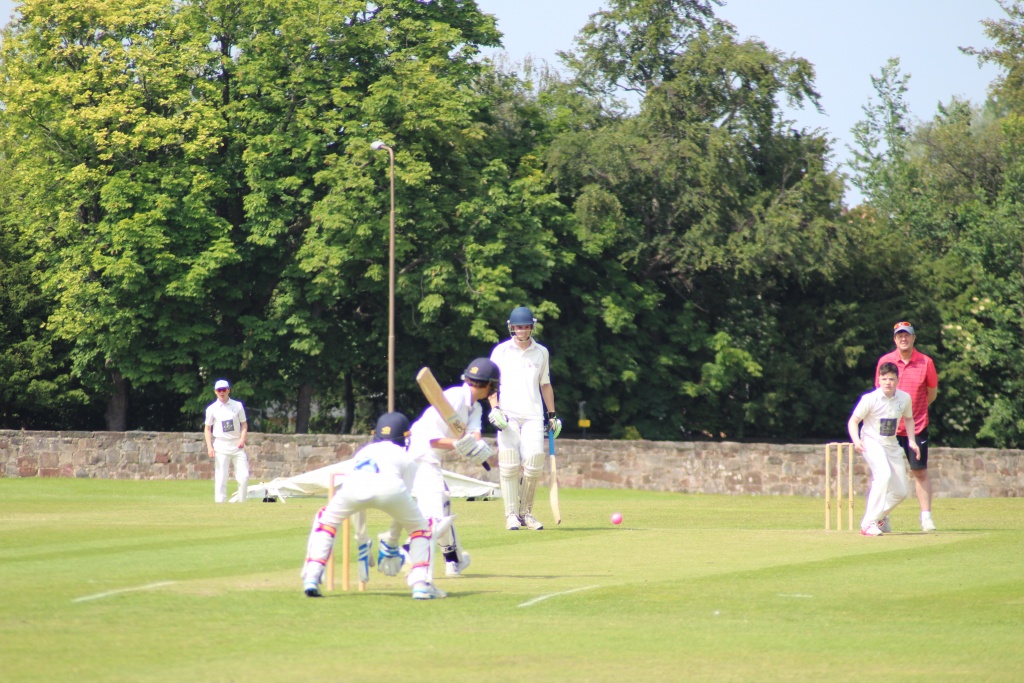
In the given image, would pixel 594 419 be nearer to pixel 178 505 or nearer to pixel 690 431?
pixel 690 431

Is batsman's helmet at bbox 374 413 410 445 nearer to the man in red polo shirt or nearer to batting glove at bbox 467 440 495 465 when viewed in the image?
batting glove at bbox 467 440 495 465

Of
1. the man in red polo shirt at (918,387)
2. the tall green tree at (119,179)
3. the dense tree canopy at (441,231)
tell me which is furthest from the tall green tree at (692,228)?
the man in red polo shirt at (918,387)

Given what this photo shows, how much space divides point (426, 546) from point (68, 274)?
1278 inches

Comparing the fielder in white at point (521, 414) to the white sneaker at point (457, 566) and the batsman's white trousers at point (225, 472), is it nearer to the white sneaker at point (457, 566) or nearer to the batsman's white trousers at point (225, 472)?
the white sneaker at point (457, 566)

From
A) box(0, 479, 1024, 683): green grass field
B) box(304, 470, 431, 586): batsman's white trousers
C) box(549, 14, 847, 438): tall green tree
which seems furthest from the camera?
box(549, 14, 847, 438): tall green tree

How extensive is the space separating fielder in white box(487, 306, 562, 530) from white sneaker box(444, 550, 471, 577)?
3782 mm

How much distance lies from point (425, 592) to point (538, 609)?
85cm

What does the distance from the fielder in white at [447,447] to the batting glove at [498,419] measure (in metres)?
2.61

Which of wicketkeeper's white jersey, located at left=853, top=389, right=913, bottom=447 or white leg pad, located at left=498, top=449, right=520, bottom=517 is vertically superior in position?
wicketkeeper's white jersey, located at left=853, top=389, right=913, bottom=447

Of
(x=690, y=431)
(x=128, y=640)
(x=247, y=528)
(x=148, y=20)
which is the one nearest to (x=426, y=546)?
(x=128, y=640)

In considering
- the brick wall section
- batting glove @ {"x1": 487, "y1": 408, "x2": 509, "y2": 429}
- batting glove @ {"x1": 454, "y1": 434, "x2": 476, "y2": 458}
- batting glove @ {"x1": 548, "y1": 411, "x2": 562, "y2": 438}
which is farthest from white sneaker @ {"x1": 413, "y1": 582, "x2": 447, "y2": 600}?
the brick wall section

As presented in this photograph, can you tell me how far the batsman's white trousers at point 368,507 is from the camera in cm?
929

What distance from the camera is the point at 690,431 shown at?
48438 mm

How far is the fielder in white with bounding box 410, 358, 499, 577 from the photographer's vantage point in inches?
415
